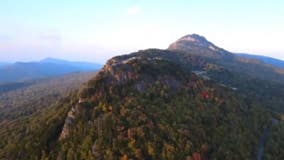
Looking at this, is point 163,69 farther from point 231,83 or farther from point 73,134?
point 231,83

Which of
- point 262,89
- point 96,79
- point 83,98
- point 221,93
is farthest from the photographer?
point 262,89

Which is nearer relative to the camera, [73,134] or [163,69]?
[73,134]

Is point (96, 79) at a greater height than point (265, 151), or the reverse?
point (96, 79)

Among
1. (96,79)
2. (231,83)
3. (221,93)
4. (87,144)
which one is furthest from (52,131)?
(231,83)
